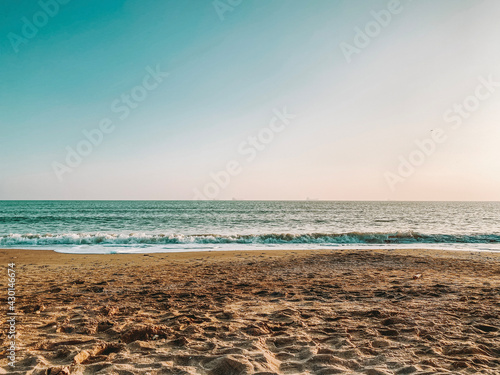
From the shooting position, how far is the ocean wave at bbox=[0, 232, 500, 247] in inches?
673

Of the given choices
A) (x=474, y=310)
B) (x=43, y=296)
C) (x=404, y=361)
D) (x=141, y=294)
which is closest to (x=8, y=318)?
(x=43, y=296)

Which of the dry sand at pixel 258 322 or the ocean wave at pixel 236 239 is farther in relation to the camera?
the ocean wave at pixel 236 239

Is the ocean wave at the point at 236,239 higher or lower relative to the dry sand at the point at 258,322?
lower

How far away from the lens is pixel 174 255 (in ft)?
41.1

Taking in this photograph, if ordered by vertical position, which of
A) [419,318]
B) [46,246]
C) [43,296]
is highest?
[419,318]

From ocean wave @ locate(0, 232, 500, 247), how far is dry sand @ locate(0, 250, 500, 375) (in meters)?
9.07

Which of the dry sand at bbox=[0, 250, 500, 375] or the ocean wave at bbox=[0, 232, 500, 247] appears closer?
the dry sand at bbox=[0, 250, 500, 375]

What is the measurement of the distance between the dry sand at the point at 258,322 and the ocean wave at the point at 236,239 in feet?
29.8

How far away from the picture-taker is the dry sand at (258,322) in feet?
10.3

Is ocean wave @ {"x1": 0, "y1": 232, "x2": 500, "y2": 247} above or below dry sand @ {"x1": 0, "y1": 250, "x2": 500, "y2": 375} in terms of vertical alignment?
below

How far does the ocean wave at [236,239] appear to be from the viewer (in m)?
17.1

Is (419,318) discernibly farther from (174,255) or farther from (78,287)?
(174,255)

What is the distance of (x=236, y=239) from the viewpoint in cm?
1806

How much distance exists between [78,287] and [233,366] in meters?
5.35
